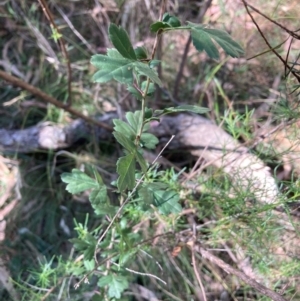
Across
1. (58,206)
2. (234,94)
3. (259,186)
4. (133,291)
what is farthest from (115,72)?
(234,94)

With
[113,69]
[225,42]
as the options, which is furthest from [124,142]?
[225,42]

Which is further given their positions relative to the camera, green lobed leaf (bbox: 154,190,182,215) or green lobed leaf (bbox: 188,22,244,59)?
green lobed leaf (bbox: 154,190,182,215)

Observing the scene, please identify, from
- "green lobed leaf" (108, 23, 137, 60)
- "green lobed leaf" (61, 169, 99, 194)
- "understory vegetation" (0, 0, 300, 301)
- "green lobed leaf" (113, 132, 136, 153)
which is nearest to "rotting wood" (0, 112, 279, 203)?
"understory vegetation" (0, 0, 300, 301)

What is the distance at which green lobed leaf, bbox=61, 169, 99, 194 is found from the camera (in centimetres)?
105

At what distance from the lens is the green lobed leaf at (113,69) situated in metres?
0.73

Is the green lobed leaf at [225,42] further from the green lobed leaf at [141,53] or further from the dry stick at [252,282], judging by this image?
the dry stick at [252,282]

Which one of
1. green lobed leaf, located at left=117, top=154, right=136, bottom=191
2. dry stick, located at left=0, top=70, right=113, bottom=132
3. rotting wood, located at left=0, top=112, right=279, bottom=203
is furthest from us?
rotting wood, located at left=0, top=112, right=279, bottom=203

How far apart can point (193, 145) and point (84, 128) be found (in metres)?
0.44

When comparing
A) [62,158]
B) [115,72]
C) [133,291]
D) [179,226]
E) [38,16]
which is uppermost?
[115,72]

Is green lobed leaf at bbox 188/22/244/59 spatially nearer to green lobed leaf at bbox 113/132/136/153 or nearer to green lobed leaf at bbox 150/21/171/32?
green lobed leaf at bbox 150/21/171/32

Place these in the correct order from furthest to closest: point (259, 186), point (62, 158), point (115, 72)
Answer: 1. point (62, 158)
2. point (259, 186)
3. point (115, 72)

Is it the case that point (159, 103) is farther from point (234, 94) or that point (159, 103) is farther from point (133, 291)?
point (133, 291)

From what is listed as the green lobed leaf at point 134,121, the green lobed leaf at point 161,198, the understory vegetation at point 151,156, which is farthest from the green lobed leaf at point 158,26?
the green lobed leaf at point 161,198

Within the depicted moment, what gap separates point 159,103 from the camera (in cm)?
181
